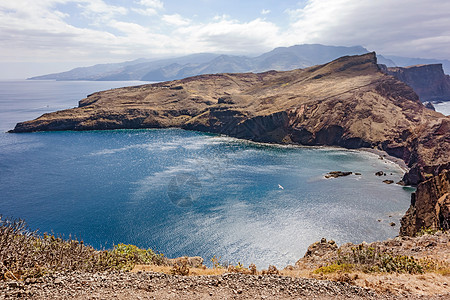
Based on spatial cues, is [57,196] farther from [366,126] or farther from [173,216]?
[366,126]

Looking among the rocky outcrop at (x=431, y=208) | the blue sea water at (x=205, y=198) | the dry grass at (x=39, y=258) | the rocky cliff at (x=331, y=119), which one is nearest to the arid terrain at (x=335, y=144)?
the rocky outcrop at (x=431, y=208)

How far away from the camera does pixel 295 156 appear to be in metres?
119

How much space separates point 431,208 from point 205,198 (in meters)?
50.0

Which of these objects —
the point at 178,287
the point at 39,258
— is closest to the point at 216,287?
the point at 178,287

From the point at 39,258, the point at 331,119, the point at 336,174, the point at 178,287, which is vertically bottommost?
the point at 336,174

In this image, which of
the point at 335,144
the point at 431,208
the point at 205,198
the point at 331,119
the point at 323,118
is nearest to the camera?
the point at 431,208

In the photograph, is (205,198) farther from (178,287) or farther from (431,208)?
(178,287)

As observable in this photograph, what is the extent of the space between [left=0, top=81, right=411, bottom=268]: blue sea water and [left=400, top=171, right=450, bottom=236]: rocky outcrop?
14285mm

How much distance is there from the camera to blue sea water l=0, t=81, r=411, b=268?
54.5m

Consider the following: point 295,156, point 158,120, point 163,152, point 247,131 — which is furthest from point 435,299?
point 158,120

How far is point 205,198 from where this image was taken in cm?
7400

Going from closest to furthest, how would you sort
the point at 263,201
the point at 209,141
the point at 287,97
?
the point at 263,201
the point at 209,141
the point at 287,97

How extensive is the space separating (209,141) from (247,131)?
24.3 metres

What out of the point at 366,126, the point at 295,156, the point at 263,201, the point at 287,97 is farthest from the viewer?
the point at 287,97
